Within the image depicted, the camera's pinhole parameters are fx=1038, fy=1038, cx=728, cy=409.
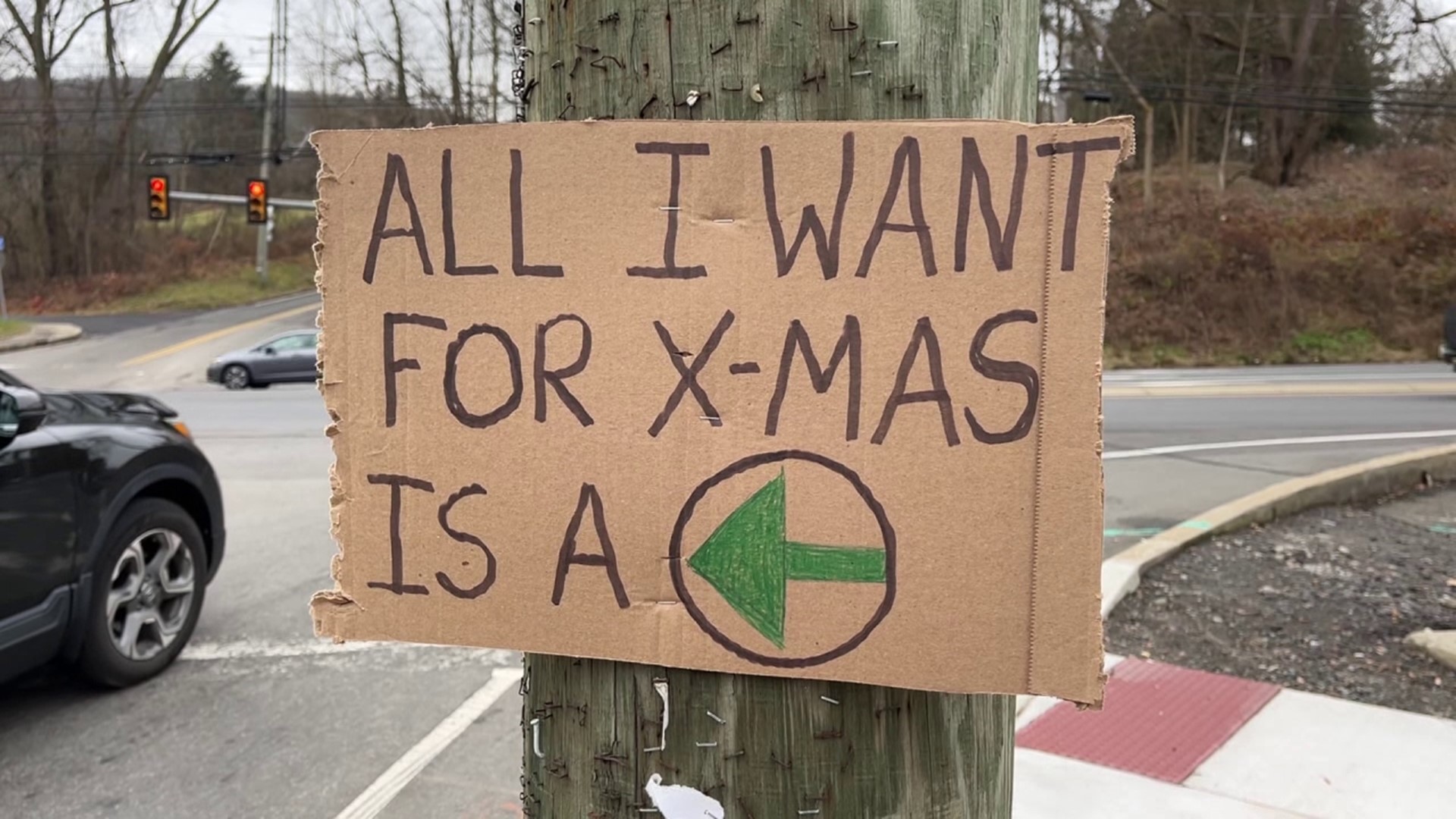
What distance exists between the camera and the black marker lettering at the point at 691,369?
125cm

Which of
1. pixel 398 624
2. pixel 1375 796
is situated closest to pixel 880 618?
pixel 398 624

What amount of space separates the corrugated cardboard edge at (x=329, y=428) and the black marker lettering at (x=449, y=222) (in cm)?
12

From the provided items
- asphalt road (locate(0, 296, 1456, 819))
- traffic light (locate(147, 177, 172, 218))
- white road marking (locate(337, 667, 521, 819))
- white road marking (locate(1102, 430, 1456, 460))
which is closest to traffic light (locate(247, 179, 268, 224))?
traffic light (locate(147, 177, 172, 218))

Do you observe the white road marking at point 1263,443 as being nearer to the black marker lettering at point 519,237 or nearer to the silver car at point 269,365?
the black marker lettering at point 519,237

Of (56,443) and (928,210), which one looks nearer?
(928,210)

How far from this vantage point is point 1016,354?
1207 millimetres

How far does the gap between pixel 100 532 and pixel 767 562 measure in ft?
11.8

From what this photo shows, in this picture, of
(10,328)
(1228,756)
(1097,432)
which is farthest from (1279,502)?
(10,328)

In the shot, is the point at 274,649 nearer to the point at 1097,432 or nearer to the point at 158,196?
the point at 1097,432

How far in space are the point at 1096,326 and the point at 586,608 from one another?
28.0 inches

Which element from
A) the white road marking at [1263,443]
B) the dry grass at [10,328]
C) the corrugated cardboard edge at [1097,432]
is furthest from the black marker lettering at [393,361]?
the dry grass at [10,328]

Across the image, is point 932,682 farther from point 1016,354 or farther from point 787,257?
point 787,257

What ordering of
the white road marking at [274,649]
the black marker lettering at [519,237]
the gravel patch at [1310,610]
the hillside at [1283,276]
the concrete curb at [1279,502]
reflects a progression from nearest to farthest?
1. the black marker lettering at [519,237]
2. the gravel patch at [1310,610]
3. the white road marking at [274,649]
4. the concrete curb at [1279,502]
5. the hillside at [1283,276]

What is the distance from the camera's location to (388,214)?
4.36 ft
